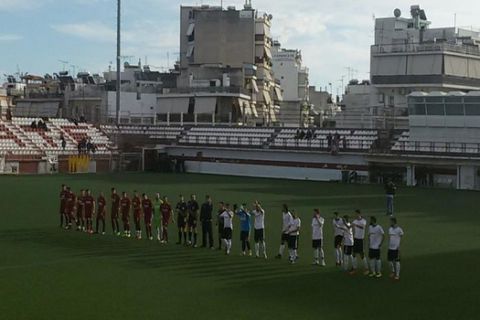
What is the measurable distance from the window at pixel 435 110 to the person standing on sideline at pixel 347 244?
34.6 m

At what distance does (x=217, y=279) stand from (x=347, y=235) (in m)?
3.54

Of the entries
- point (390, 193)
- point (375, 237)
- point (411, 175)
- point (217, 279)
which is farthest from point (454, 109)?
point (217, 279)

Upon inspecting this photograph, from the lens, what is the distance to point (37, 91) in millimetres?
102312

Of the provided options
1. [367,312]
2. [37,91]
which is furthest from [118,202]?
[37,91]

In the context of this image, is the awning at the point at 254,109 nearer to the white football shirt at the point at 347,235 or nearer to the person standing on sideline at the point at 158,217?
the person standing on sideline at the point at 158,217

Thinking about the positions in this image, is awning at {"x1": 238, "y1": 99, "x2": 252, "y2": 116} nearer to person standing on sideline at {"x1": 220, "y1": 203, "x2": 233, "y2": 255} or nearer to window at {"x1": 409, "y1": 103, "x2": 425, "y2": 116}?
window at {"x1": 409, "y1": 103, "x2": 425, "y2": 116}

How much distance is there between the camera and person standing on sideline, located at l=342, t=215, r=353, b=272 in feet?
62.6

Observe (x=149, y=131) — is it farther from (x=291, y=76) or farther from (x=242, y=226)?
(x=291, y=76)

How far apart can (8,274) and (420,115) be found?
39.7 meters

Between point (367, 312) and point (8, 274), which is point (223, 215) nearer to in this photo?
point (8, 274)

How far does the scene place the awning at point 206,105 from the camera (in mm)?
83875

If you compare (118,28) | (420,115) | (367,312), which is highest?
(118,28)

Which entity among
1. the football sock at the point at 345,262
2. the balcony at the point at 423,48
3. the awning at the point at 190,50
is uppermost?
the awning at the point at 190,50

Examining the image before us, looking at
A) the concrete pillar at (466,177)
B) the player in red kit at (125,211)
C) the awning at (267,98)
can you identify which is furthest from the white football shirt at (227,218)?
the awning at (267,98)
